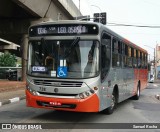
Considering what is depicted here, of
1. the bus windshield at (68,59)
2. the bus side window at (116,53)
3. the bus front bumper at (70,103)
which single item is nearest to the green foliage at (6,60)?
the bus side window at (116,53)

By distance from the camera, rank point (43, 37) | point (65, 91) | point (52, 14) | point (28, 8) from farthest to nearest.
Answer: point (52, 14) → point (28, 8) → point (43, 37) → point (65, 91)

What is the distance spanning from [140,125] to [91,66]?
84.7 inches

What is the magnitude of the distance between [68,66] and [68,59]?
8.2 inches

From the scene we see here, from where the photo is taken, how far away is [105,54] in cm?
1090

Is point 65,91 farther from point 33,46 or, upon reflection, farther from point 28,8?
point 28,8

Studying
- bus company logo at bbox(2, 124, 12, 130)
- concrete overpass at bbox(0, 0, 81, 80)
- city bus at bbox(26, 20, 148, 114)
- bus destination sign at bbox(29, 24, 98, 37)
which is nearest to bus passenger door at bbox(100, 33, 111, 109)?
city bus at bbox(26, 20, 148, 114)

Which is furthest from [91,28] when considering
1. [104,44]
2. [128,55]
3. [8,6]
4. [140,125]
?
[8,6]

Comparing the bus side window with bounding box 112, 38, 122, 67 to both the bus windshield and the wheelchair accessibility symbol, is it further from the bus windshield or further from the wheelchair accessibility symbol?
the wheelchair accessibility symbol

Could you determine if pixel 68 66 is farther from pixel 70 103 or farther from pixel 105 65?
pixel 105 65

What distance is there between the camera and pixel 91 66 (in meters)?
10.1

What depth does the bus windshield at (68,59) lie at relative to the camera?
397 inches

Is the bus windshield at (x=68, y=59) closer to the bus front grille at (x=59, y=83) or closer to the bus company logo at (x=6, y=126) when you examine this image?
the bus front grille at (x=59, y=83)

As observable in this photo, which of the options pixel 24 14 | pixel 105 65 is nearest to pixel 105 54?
pixel 105 65

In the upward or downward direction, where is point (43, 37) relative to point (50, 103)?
upward
